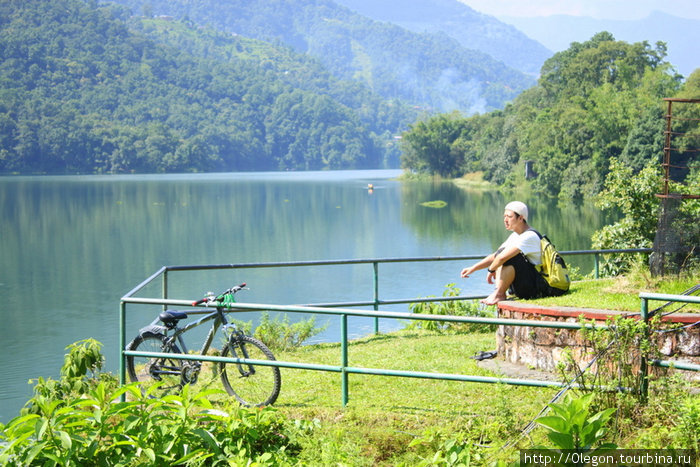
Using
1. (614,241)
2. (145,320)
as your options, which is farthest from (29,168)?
(614,241)

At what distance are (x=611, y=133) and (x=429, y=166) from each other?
48.6m

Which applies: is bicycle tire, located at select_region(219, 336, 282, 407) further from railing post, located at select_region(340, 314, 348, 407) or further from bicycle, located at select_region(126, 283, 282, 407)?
railing post, located at select_region(340, 314, 348, 407)

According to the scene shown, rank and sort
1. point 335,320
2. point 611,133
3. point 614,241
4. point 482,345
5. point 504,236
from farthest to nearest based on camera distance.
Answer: point 611,133
point 504,236
point 335,320
point 614,241
point 482,345

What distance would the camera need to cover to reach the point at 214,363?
641 centimetres

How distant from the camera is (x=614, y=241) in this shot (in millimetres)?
12477

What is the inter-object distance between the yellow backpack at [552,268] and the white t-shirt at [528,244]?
75 millimetres

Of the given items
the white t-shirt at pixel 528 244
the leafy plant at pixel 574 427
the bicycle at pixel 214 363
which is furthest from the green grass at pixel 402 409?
the white t-shirt at pixel 528 244

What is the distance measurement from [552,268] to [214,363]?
2.81 m

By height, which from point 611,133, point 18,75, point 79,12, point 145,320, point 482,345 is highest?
point 79,12

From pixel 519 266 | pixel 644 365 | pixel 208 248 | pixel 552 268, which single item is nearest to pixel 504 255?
pixel 519 266

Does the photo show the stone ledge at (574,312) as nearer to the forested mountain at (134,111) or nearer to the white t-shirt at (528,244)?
the white t-shirt at (528,244)

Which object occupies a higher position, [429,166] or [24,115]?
[24,115]

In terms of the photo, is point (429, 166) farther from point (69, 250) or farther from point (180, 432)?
point (180, 432)

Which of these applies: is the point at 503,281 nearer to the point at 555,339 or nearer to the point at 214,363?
the point at 555,339
